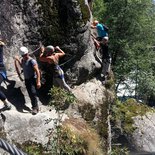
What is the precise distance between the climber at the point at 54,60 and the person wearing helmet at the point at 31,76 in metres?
0.89

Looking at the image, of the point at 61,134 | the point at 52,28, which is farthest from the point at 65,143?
the point at 52,28

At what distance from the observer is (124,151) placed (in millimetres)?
11477

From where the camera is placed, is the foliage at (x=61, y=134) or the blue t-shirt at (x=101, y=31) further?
the blue t-shirt at (x=101, y=31)

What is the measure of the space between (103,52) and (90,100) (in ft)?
7.09

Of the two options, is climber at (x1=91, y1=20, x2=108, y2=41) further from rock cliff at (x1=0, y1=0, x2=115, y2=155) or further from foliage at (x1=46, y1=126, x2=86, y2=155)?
foliage at (x1=46, y1=126, x2=86, y2=155)

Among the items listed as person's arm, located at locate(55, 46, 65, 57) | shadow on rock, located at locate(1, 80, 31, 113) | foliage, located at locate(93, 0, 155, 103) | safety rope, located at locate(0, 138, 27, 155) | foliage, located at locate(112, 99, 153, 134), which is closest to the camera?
safety rope, located at locate(0, 138, 27, 155)

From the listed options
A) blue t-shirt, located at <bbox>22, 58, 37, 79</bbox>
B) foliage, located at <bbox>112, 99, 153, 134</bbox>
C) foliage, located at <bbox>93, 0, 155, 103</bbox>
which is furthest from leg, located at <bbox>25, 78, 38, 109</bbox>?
foliage, located at <bbox>93, 0, 155, 103</bbox>

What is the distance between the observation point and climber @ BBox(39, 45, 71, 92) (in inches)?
461

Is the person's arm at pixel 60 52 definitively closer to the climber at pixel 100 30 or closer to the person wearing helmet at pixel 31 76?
the person wearing helmet at pixel 31 76

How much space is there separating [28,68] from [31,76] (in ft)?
0.88

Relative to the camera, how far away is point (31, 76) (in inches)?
431

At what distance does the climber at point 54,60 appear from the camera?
1171 centimetres

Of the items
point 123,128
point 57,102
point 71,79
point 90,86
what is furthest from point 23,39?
point 123,128

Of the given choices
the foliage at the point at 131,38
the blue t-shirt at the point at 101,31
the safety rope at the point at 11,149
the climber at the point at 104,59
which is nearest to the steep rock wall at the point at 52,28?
the blue t-shirt at the point at 101,31
